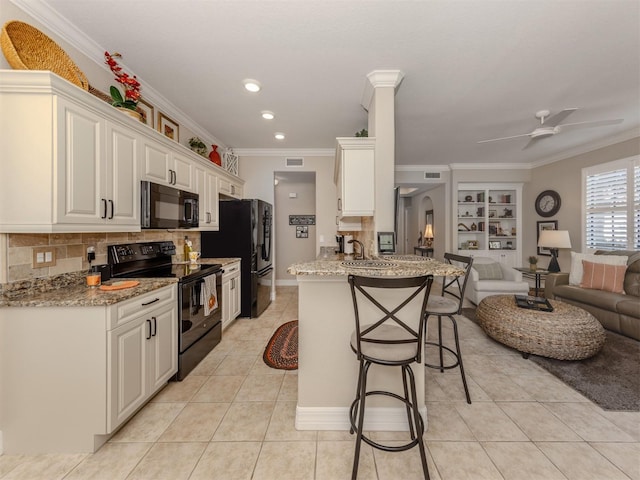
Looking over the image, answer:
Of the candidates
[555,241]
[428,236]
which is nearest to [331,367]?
[555,241]

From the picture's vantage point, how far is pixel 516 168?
19.3ft

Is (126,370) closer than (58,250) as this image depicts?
A: Yes

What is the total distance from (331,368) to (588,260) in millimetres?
4366

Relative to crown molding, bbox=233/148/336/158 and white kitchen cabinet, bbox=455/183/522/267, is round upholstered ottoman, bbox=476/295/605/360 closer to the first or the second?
white kitchen cabinet, bbox=455/183/522/267

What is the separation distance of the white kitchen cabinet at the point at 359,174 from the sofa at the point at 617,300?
3.35m

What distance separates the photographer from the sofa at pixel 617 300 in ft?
9.82

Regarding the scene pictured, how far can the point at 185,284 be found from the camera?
228cm

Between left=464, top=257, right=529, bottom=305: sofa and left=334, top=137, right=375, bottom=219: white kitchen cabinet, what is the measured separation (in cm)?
287

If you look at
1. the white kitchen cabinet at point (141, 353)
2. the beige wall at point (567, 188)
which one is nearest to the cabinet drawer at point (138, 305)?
the white kitchen cabinet at point (141, 353)

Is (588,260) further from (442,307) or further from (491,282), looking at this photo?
(442,307)

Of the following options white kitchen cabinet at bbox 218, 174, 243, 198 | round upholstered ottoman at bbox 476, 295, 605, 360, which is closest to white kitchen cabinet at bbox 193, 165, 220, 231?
white kitchen cabinet at bbox 218, 174, 243, 198

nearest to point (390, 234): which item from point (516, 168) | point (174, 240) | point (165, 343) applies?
point (165, 343)

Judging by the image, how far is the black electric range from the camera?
2.26 metres

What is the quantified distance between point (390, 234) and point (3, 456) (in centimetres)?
300
